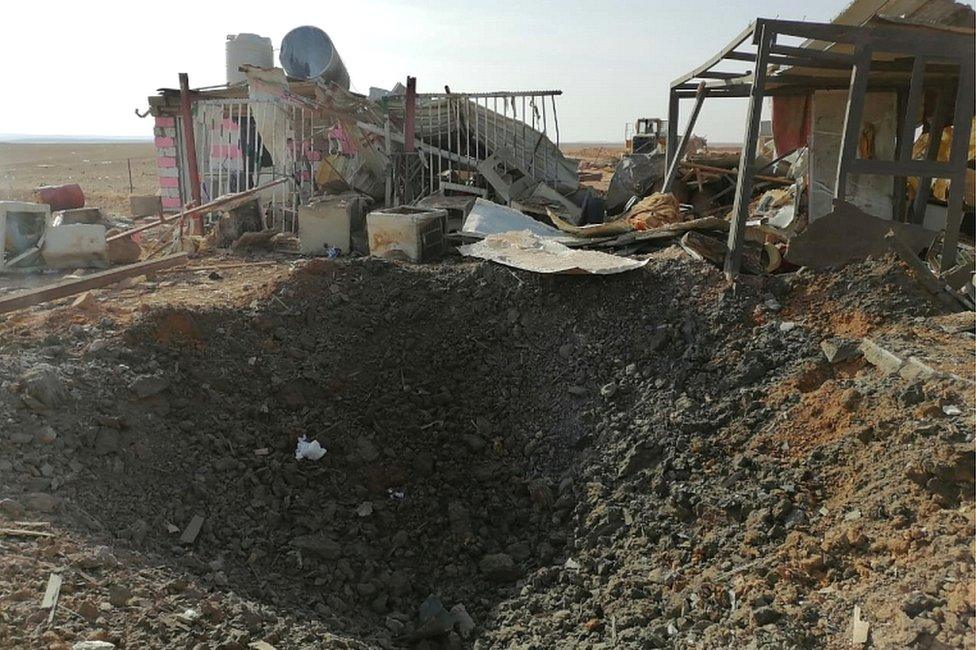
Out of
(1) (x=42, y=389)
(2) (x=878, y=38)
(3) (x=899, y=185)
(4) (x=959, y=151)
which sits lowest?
(1) (x=42, y=389)

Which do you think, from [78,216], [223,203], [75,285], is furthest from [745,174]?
[78,216]

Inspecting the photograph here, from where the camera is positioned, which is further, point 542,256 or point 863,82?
point 542,256

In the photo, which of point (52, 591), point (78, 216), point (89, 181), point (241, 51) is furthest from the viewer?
point (89, 181)

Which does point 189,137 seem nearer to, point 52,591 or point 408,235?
point 408,235

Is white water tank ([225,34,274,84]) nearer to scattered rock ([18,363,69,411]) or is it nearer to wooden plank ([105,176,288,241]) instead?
wooden plank ([105,176,288,241])

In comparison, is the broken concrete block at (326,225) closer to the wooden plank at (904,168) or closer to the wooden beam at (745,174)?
the wooden beam at (745,174)

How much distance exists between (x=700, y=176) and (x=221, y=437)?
8662 millimetres

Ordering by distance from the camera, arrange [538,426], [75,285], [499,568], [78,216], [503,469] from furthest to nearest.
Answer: [78,216]
[75,285]
[538,426]
[503,469]
[499,568]

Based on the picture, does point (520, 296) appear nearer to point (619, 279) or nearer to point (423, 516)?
point (619, 279)

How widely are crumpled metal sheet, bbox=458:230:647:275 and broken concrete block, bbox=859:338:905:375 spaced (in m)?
1.97

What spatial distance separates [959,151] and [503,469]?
460 cm

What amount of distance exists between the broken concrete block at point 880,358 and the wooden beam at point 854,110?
1.76 metres

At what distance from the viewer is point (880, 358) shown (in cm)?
445

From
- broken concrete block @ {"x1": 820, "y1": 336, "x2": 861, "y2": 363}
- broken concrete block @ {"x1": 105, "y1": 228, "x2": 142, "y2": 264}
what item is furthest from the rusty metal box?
broken concrete block @ {"x1": 820, "y1": 336, "x2": 861, "y2": 363}
